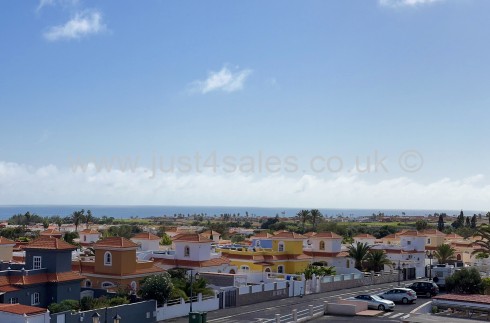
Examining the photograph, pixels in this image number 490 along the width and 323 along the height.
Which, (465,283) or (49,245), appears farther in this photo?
(465,283)

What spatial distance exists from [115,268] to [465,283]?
27.9 metres

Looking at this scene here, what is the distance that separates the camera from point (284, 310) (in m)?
41.5

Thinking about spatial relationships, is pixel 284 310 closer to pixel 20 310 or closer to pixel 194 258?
pixel 194 258

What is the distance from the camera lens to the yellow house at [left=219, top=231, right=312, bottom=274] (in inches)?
2267

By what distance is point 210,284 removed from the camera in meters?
47.7

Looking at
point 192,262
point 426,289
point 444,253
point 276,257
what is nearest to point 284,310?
point 192,262

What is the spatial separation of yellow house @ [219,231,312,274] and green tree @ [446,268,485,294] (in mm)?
16437

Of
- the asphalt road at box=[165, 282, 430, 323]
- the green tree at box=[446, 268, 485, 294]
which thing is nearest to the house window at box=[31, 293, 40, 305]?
the asphalt road at box=[165, 282, 430, 323]

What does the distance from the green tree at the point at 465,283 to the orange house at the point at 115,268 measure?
24.2m

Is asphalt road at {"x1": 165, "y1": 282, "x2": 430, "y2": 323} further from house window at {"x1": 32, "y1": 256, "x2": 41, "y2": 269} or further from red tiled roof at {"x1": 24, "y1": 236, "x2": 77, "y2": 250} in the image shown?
house window at {"x1": 32, "y1": 256, "x2": 41, "y2": 269}

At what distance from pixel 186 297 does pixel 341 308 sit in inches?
425

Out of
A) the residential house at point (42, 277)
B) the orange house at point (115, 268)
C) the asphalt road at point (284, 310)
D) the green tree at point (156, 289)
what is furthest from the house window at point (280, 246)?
the residential house at point (42, 277)

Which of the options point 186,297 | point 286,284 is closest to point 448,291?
point 286,284

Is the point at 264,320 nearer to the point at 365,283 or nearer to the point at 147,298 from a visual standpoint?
the point at 147,298
